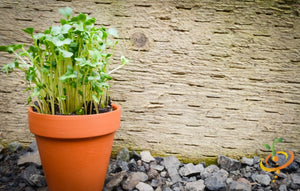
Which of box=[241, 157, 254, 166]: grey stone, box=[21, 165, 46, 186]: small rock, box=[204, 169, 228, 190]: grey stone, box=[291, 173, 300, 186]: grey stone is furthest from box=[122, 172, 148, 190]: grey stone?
box=[291, 173, 300, 186]: grey stone

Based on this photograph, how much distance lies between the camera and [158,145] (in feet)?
5.26

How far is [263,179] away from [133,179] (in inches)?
31.4

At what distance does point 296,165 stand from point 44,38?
1.69m

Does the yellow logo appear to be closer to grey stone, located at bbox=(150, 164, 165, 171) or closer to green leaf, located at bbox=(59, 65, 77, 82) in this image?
grey stone, located at bbox=(150, 164, 165, 171)

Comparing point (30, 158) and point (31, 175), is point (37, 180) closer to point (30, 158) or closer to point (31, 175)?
point (31, 175)

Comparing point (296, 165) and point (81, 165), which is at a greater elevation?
point (81, 165)

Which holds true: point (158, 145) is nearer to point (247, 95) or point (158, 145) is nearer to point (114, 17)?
point (247, 95)

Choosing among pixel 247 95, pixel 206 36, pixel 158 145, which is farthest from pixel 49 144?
pixel 247 95

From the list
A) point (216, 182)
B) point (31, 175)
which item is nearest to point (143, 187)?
point (216, 182)

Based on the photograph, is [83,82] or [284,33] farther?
[284,33]

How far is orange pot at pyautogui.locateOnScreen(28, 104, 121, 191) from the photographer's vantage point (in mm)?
1037

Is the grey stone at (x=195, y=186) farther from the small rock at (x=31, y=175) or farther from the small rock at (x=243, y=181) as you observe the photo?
the small rock at (x=31, y=175)

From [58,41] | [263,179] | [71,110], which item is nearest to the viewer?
[58,41]

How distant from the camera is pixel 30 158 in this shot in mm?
1479
